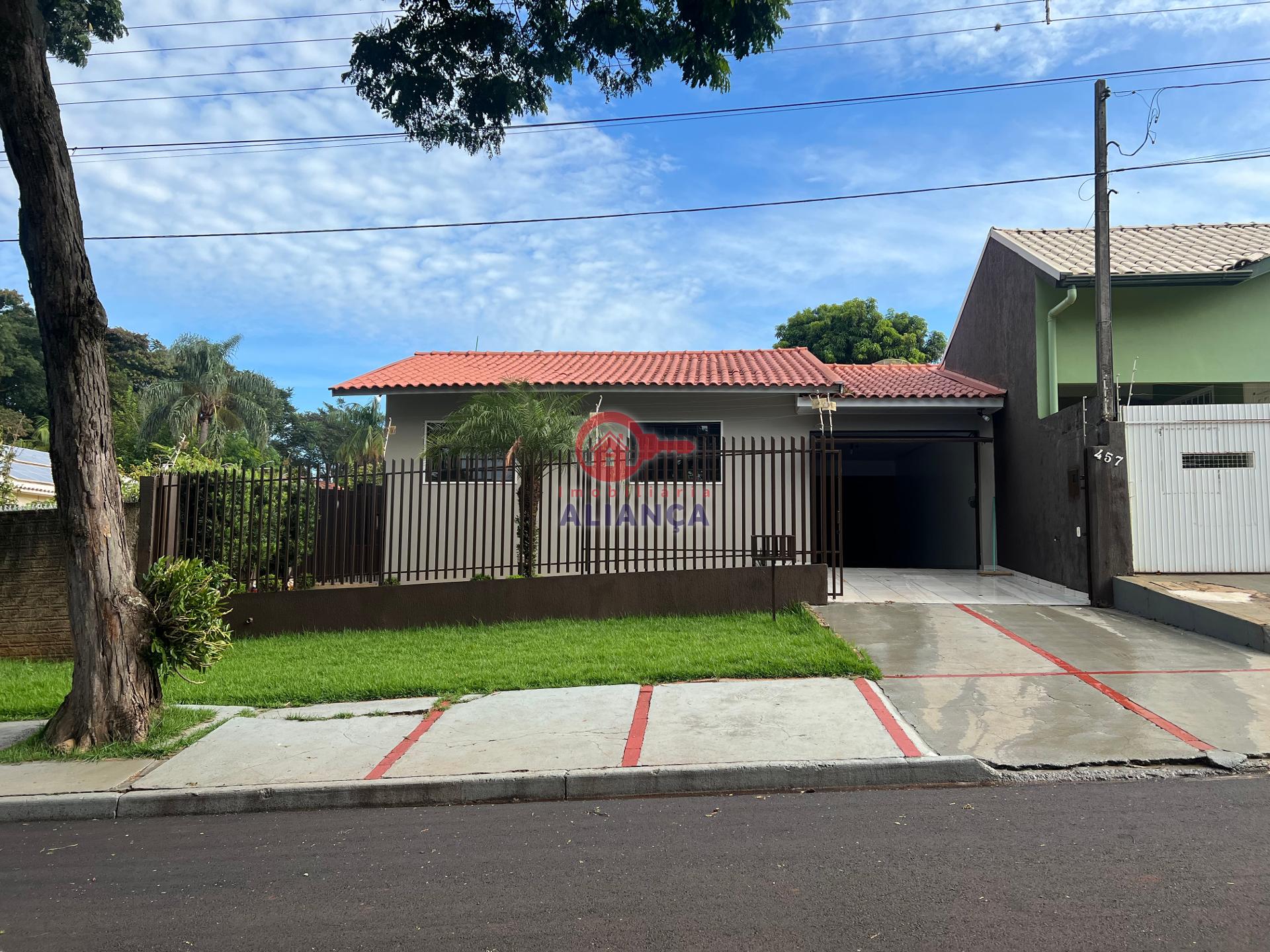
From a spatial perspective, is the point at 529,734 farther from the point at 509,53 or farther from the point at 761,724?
the point at 509,53

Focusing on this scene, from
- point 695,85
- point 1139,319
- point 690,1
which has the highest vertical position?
point 690,1

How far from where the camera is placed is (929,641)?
7953 mm

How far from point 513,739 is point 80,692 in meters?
3.21

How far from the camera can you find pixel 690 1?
7398 mm

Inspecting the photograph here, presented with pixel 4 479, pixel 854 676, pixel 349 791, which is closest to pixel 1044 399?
pixel 854 676

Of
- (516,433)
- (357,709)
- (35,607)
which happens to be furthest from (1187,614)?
(35,607)

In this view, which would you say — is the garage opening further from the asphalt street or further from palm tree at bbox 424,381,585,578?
the asphalt street

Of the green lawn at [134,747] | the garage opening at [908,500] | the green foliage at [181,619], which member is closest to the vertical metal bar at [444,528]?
the green foliage at [181,619]

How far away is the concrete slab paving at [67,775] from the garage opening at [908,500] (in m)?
7.22

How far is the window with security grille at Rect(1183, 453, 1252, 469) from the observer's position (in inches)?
395

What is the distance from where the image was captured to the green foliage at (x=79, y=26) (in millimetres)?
7926

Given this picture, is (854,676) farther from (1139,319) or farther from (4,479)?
(4,479)

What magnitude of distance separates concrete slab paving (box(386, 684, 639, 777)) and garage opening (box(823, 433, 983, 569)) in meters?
4.33

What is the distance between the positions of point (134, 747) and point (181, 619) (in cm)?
92
